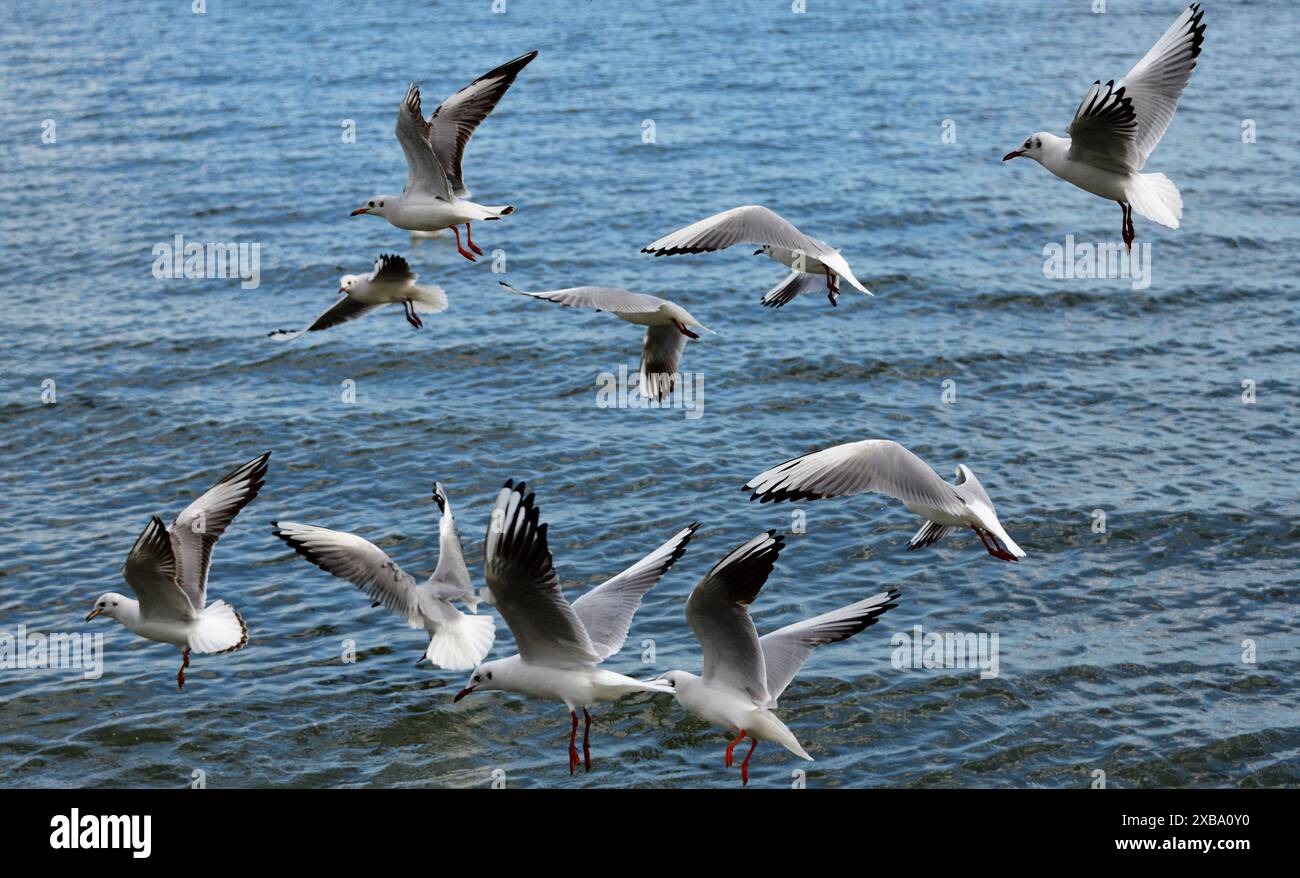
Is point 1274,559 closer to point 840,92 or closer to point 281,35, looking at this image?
point 840,92

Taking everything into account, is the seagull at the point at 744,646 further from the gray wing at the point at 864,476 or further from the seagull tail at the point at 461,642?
the seagull tail at the point at 461,642

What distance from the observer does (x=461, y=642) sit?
14.7m

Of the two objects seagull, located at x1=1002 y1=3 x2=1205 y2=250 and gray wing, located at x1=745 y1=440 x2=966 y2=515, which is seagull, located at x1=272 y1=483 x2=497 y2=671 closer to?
gray wing, located at x1=745 y1=440 x2=966 y2=515

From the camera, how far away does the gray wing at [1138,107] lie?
13.7 m

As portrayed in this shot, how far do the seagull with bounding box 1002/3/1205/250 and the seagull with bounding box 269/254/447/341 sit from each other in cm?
629

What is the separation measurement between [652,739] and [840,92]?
2855 centimetres

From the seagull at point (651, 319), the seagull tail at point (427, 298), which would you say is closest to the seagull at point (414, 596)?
the seagull at point (651, 319)

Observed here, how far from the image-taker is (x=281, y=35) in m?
49.1

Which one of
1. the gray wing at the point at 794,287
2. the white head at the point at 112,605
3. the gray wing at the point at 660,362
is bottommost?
the white head at the point at 112,605

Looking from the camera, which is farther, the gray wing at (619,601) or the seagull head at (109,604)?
the seagull head at (109,604)

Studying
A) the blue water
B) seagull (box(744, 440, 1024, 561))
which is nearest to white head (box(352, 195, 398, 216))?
seagull (box(744, 440, 1024, 561))

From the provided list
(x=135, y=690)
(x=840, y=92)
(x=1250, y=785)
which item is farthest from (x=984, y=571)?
(x=840, y=92)

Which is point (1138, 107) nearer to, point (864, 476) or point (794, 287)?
point (864, 476)

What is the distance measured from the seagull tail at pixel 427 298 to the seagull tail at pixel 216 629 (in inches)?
147
